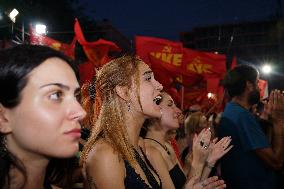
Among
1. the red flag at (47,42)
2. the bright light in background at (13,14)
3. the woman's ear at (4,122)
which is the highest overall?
the bright light in background at (13,14)

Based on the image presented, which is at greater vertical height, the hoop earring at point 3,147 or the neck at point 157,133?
the hoop earring at point 3,147

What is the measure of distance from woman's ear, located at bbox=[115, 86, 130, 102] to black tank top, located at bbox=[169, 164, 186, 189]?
3.71 feet

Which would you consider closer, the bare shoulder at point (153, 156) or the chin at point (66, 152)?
the chin at point (66, 152)

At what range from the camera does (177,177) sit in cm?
338

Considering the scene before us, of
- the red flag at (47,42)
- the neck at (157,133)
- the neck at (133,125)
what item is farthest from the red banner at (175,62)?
the neck at (133,125)

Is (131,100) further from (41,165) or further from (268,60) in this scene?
(268,60)

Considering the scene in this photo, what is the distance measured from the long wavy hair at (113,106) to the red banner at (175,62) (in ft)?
21.0

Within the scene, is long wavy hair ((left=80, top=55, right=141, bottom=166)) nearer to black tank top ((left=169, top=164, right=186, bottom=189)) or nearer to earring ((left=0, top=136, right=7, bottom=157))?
earring ((left=0, top=136, right=7, bottom=157))

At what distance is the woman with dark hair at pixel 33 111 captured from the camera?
5.29 feet

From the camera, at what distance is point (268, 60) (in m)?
45.6

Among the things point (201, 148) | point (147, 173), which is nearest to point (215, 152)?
point (201, 148)

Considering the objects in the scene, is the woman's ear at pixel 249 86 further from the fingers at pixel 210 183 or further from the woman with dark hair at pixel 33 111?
the woman with dark hair at pixel 33 111

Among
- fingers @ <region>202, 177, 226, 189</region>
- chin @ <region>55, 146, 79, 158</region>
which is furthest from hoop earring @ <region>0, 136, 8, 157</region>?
fingers @ <region>202, 177, 226, 189</region>

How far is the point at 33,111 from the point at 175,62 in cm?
882
